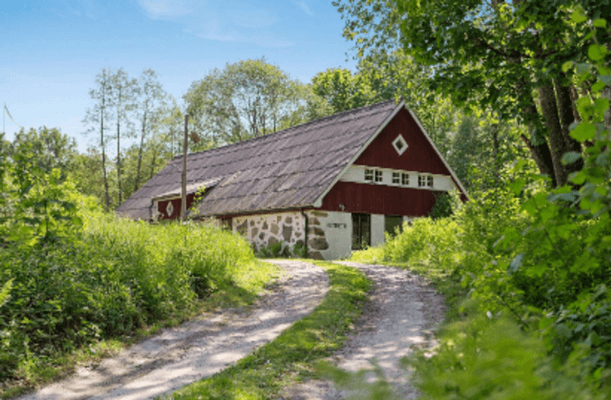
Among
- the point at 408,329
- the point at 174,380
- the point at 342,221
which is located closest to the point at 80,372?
the point at 174,380

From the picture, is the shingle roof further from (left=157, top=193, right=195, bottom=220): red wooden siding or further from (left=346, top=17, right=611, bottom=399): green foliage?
(left=346, top=17, right=611, bottom=399): green foliage

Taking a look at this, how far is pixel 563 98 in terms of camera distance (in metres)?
10.3

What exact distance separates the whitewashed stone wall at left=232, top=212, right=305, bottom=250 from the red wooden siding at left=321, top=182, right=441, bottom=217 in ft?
4.71

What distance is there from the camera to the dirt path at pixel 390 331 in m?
6.08

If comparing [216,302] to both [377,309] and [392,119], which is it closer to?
[377,309]

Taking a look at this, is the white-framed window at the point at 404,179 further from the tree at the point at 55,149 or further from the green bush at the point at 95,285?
the tree at the point at 55,149

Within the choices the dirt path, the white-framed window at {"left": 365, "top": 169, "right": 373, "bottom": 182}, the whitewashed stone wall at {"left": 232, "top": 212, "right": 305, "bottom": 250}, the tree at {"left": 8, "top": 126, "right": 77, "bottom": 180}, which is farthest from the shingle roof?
the tree at {"left": 8, "top": 126, "right": 77, "bottom": 180}

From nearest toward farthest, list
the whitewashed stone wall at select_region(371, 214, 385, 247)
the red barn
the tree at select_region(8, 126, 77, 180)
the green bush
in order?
the green bush
the red barn
the whitewashed stone wall at select_region(371, 214, 385, 247)
the tree at select_region(8, 126, 77, 180)

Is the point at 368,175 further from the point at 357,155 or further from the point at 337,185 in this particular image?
the point at 337,185

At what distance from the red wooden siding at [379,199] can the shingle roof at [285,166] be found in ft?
3.72

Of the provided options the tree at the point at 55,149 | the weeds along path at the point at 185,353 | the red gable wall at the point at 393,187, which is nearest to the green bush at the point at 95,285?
the weeds along path at the point at 185,353

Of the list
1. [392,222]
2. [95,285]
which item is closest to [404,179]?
[392,222]

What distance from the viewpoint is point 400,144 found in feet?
81.6

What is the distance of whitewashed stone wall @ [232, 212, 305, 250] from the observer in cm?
2216
